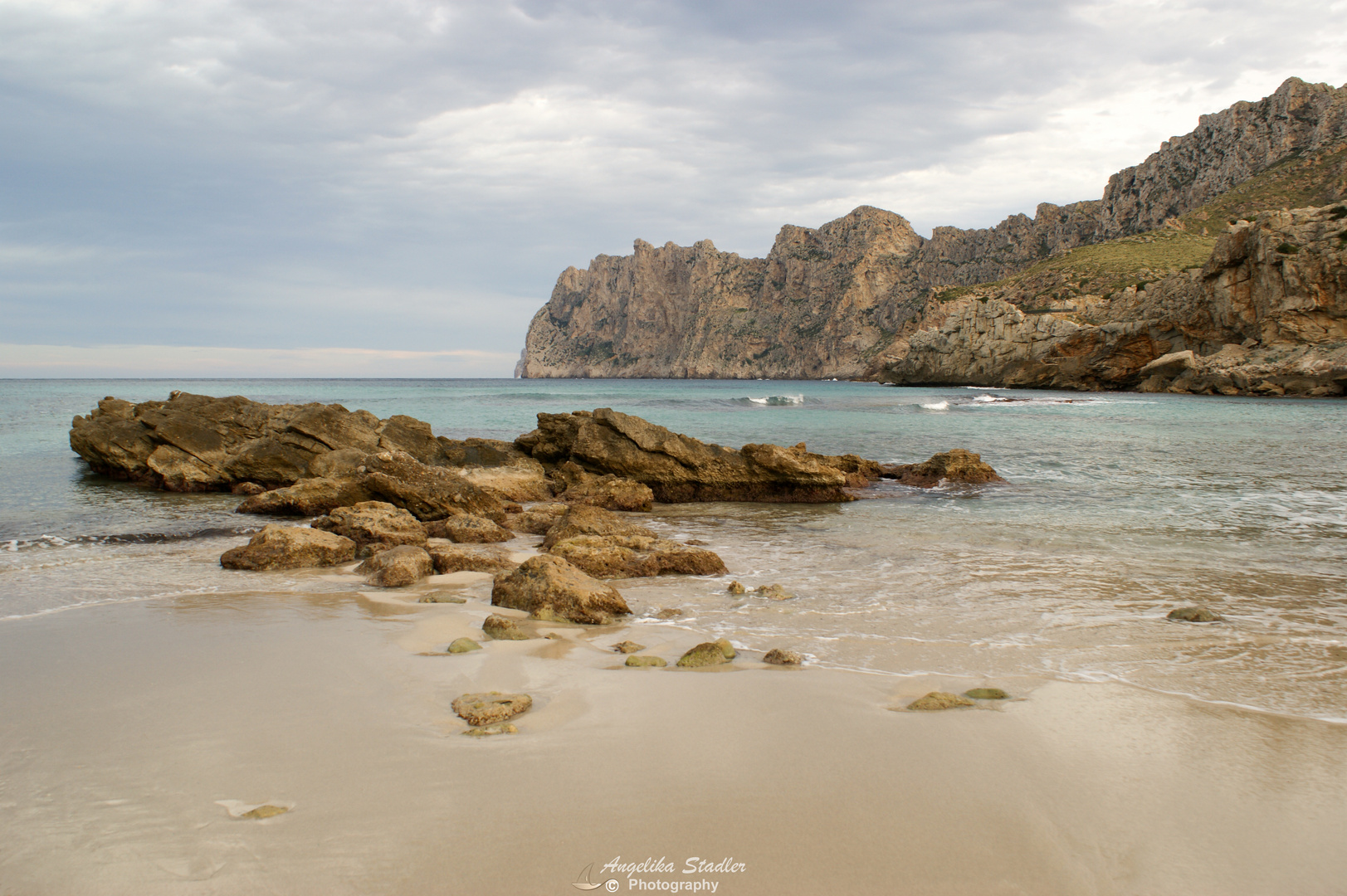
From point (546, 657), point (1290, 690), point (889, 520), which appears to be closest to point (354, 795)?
point (546, 657)

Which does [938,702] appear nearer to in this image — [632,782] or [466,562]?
[632,782]

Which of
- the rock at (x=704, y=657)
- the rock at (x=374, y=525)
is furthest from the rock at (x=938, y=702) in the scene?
the rock at (x=374, y=525)

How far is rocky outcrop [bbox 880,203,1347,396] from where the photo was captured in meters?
42.8

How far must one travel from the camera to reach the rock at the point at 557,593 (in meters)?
5.46

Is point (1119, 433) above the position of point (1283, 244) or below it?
below

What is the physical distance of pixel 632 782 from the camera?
2.79 m

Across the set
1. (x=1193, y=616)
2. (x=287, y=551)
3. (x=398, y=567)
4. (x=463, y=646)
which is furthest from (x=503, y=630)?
(x=1193, y=616)

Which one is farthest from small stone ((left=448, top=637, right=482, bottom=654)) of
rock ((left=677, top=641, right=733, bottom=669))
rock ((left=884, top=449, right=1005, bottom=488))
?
rock ((left=884, top=449, right=1005, bottom=488))

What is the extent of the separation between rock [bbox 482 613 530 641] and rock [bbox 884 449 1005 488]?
10.5m

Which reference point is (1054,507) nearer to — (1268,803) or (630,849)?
(1268,803)

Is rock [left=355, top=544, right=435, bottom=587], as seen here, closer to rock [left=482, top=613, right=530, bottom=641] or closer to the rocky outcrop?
rock [left=482, top=613, right=530, bottom=641]

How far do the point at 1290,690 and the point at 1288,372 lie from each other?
52.6 metres

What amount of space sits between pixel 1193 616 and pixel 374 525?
8190 mm

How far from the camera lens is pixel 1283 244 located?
1751 inches
